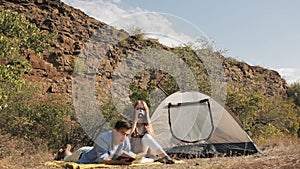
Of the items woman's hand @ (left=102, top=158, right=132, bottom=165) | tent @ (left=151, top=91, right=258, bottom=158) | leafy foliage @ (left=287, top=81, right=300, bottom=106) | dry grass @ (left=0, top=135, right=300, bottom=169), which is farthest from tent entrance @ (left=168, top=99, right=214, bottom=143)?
leafy foliage @ (left=287, top=81, right=300, bottom=106)

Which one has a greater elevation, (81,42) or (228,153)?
(81,42)

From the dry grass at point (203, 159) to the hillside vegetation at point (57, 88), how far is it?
0.05 m

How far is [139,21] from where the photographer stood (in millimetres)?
11078

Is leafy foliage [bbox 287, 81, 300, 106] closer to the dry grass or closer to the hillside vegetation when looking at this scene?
the hillside vegetation

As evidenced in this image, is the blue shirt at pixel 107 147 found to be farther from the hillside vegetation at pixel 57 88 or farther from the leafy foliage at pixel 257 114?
the leafy foliage at pixel 257 114

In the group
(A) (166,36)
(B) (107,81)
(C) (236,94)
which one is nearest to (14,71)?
(A) (166,36)

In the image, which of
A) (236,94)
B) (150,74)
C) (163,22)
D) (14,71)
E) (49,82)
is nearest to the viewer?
(14,71)

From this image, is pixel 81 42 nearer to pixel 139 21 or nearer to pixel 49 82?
pixel 49 82

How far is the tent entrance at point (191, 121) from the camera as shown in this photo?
369 inches

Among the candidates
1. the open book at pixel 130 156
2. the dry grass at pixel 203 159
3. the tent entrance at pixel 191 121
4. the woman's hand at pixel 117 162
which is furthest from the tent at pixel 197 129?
the woman's hand at pixel 117 162

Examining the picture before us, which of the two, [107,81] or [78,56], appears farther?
[78,56]

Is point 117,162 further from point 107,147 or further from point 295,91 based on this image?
point 295,91

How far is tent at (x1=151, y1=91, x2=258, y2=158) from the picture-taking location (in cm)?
913

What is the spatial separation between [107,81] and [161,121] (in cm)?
1449
